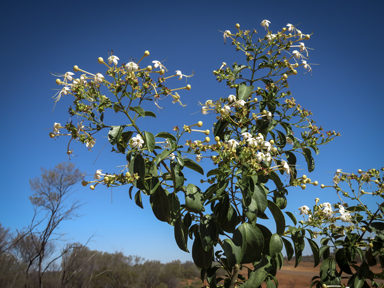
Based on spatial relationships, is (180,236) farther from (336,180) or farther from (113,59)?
(336,180)

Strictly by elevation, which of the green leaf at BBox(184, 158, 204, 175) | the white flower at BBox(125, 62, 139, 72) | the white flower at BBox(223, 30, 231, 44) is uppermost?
the white flower at BBox(223, 30, 231, 44)

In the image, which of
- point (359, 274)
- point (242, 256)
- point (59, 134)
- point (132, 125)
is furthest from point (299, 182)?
point (59, 134)

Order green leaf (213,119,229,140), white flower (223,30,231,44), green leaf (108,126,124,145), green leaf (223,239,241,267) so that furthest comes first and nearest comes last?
white flower (223,30,231,44) < green leaf (213,119,229,140) < green leaf (223,239,241,267) < green leaf (108,126,124,145)

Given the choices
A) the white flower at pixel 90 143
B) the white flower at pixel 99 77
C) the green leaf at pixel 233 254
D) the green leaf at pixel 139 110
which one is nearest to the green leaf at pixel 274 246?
the green leaf at pixel 233 254

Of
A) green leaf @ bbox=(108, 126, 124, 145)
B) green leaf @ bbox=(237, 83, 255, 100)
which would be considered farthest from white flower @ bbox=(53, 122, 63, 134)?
green leaf @ bbox=(237, 83, 255, 100)

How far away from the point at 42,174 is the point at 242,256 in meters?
7.57

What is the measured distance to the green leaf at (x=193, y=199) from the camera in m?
1.85

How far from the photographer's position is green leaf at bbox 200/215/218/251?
190cm

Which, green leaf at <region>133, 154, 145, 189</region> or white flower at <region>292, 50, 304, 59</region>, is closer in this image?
green leaf at <region>133, 154, 145, 189</region>

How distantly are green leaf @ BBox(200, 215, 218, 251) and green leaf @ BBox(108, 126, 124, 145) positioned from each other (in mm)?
858

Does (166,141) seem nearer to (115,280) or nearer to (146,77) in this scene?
(146,77)

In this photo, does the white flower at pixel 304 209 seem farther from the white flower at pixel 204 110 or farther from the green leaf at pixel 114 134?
the green leaf at pixel 114 134

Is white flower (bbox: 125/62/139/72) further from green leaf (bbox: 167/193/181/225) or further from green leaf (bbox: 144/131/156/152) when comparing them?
green leaf (bbox: 167/193/181/225)

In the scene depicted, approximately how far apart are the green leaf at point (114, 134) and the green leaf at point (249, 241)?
1.02 metres
